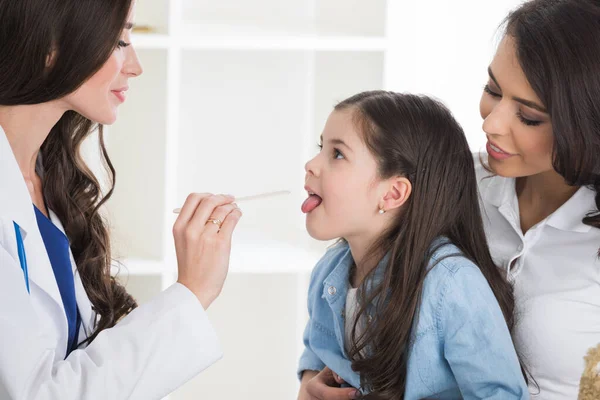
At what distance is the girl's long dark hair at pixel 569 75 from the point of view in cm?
130

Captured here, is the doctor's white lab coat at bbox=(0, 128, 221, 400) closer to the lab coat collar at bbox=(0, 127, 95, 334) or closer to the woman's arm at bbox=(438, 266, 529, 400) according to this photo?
the lab coat collar at bbox=(0, 127, 95, 334)

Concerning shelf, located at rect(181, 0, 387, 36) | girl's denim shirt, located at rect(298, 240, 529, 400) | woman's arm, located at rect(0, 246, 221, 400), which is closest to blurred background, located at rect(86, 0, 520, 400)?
shelf, located at rect(181, 0, 387, 36)

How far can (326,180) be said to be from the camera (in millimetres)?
1476

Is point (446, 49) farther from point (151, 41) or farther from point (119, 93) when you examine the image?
point (119, 93)

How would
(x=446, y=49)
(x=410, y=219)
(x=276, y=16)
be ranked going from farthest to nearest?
(x=276, y=16), (x=446, y=49), (x=410, y=219)

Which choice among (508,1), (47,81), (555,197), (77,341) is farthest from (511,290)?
(508,1)

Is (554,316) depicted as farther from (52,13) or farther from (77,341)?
(52,13)

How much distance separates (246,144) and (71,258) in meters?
1.01

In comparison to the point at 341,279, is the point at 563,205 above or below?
above

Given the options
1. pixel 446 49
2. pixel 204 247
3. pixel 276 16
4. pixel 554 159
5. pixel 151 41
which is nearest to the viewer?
pixel 204 247

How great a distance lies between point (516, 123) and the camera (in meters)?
1.36

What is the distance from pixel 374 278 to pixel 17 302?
26.6 inches

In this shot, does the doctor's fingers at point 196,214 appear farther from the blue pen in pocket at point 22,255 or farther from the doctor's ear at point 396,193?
the doctor's ear at point 396,193

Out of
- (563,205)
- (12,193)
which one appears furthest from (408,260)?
(12,193)
